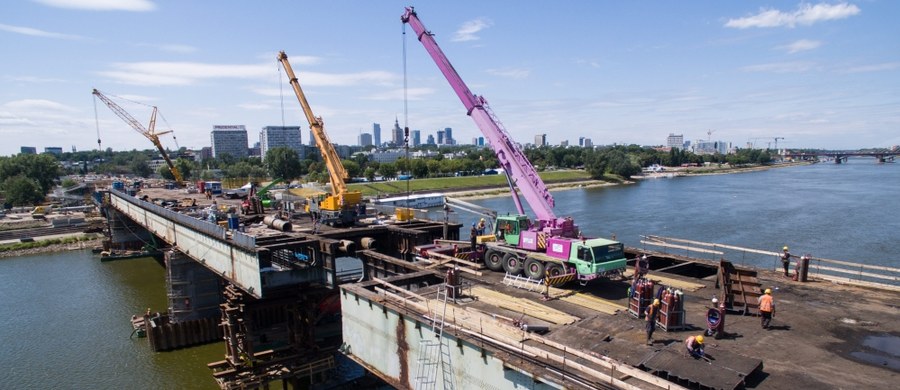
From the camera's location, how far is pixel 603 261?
18938 mm

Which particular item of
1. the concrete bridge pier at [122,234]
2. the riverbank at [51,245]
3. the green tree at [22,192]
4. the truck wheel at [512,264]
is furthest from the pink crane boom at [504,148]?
the green tree at [22,192]

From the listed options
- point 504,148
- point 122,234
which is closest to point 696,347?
point 504,148

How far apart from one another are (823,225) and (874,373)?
6241 centimetres

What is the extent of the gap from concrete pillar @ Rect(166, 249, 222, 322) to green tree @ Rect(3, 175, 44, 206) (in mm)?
90104

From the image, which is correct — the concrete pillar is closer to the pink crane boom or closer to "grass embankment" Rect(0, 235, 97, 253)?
the pink crane boom

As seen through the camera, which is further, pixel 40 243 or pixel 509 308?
pixel 40 243

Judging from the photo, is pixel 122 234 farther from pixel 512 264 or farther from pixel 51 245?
pixel 512 264

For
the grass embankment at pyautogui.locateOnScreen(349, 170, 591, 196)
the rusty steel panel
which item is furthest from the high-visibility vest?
the grass embankment at pyautogui.locateOnScreen(349, 170, 591, 196)

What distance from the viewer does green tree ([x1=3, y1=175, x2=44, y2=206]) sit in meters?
97.7

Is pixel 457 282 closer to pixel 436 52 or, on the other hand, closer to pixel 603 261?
pixel 603 261

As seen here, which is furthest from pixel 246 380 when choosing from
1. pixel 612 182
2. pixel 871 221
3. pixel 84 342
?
pixel 612 182

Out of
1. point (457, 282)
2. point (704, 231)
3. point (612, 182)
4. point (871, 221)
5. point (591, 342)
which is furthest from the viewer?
point (612, 182)

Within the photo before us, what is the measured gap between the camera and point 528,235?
2131cm

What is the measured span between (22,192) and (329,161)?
96.6 m
